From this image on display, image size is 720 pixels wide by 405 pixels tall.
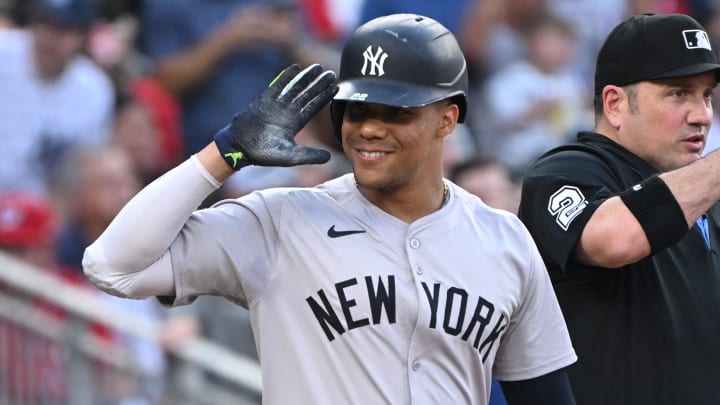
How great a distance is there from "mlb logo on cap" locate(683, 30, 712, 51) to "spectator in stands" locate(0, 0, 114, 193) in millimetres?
4068

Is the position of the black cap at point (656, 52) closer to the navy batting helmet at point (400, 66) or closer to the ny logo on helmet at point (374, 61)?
the navy batting helmet at point (400, 66)

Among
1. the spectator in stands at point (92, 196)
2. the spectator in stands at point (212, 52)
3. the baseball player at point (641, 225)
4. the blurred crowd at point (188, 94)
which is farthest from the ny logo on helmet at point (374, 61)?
the spectator in stands at point (212, 52)

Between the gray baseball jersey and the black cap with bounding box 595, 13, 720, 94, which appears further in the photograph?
the black cap with bounding box 595, 13, 720, 94

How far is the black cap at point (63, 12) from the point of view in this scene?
722cm

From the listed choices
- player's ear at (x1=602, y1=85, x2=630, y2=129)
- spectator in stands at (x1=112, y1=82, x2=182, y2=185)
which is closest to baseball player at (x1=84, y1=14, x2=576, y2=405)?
player's ear at (x1=602, y1=85, x2=630, y2=129)

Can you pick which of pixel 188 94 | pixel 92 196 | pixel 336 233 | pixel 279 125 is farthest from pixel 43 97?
pixel 279 125

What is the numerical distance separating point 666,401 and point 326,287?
1.12 meters

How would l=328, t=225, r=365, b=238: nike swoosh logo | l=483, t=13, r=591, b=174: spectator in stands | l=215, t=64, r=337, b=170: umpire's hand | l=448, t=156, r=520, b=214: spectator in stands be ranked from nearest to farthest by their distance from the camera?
1. l=215, t=64, r=337, b=170: umpire's hand
2. l=328, t=225, r=365, b=238: nike swoosh logo
3. l=448, t=156, r=520, b=214: spectator in stands
4. l=483, t=13, r=591, b=174: spectator in stands

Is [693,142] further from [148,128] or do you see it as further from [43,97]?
[43,97]

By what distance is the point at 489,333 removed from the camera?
3336 millimetres

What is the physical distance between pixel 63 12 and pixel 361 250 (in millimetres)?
4407

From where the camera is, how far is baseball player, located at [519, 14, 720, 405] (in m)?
3.64

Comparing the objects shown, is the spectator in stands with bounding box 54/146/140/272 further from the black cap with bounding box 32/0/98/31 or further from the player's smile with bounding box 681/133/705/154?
the player's smile with bounding box 681/133/705/154

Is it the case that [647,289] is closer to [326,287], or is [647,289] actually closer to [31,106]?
[326,287]
